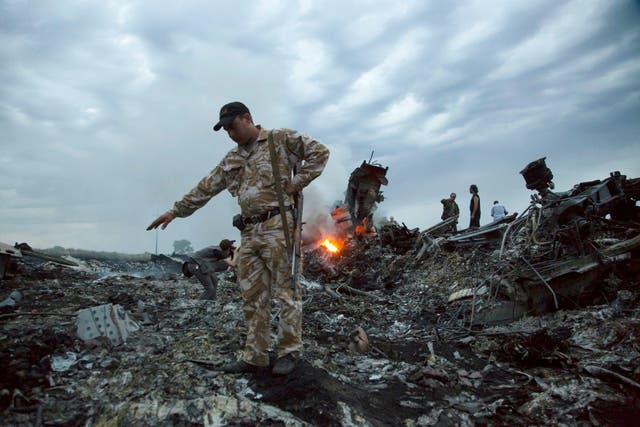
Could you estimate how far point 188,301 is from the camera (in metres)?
7.07

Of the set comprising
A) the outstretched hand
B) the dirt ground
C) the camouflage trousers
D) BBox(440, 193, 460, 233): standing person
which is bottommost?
the dirt ground

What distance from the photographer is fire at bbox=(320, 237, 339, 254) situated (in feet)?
45.5

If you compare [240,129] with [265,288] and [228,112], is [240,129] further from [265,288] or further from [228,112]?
[265,288]

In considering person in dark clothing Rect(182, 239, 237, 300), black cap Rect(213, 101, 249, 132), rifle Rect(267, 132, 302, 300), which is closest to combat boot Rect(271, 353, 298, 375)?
rifle Rect(267, 132, 302, 300)

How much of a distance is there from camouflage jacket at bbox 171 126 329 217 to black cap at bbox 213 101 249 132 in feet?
0.87

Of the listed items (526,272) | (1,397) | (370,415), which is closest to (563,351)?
(526,272)

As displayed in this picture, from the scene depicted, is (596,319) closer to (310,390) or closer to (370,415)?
(370,415)

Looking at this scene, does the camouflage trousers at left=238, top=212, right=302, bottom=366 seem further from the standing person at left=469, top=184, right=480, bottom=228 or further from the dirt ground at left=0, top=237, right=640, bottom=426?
the standing person at left=469, top=184, right=480, bottom=228

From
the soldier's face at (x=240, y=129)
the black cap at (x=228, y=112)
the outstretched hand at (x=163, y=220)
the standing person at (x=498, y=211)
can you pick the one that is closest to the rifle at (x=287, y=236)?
the soldier's face at (x=240, y=129)

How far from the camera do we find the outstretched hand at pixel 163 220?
345 centimetres

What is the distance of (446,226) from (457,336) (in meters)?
6.87

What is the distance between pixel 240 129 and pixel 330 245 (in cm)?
1135

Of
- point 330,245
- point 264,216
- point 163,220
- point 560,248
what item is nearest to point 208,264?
point 163,220

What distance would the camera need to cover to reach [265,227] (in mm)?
3152
